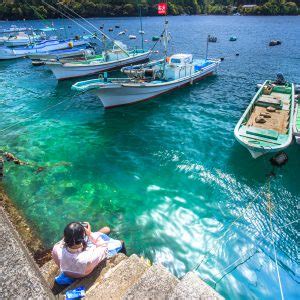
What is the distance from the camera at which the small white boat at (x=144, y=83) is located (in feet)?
62.5

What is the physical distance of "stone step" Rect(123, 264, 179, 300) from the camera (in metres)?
4.04

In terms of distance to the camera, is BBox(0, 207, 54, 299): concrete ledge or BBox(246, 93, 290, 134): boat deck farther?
BBox(246, 93, 290, 134): boat deck

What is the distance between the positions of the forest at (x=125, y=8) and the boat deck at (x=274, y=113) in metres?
102

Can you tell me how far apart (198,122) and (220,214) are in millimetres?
9511

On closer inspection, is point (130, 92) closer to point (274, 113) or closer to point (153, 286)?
point (274, 113)

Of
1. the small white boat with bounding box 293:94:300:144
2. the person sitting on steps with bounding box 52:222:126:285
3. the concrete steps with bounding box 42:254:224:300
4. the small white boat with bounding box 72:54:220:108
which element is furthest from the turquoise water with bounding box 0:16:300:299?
the person sitting on steps with bounding box 52:222:126:285

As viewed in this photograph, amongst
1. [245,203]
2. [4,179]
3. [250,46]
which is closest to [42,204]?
[4,179]

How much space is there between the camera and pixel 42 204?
35.2 ft

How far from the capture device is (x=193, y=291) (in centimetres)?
379

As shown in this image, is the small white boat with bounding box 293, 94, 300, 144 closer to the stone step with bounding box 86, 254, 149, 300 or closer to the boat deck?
the boat deck

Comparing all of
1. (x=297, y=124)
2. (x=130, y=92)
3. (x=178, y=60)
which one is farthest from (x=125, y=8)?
(x=297, y=124)

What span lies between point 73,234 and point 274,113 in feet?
50.7

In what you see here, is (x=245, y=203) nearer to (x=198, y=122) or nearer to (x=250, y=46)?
(x=198, y=122)

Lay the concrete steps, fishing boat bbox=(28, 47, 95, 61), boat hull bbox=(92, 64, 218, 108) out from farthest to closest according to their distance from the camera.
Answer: fishing boat bbox=(28, 47, 95, 61)
boat hull bbox=(92, 64, 218, 108)
the concrete steps
